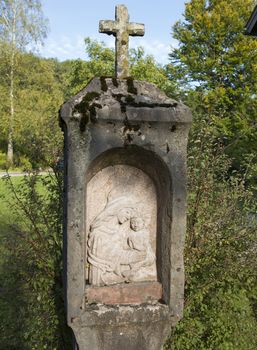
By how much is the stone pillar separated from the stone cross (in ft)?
0.67

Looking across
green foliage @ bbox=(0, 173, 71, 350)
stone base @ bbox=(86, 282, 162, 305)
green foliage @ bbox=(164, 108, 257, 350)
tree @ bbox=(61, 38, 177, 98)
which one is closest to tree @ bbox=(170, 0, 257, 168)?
tree @ bbox=(61, 38, 177, 98)

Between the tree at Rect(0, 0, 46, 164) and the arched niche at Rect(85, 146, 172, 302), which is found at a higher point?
the tree at Rect(0, 0, 46, 164)

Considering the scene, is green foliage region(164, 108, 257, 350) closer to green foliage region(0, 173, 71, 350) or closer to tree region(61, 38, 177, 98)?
green foliage region(0, 173, 71, 350)

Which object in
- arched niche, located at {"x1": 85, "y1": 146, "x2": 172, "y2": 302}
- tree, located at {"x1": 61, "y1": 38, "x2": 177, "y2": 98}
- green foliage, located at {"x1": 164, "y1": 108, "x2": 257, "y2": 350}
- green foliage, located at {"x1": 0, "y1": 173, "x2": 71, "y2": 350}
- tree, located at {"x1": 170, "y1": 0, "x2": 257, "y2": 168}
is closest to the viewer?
arched niche, located at {"x1": 85, "y1": 146, "x2": 172, "y2": 302}

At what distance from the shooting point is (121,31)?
2.89 m

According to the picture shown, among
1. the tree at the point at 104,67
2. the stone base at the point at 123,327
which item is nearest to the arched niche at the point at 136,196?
the stone base at the point at 123,327

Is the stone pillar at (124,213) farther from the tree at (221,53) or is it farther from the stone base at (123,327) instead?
the tree at (221,53)

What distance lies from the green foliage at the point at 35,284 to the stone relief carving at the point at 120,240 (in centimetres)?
117

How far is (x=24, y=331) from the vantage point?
12.3 ft

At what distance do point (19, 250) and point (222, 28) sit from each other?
48.3 ft

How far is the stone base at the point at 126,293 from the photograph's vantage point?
9.21ft

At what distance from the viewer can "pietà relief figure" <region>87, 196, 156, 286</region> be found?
2797 millimetres

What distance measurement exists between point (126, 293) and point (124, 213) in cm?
65

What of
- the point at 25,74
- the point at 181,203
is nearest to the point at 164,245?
the point at 181,203
